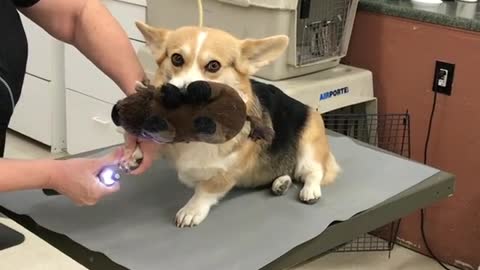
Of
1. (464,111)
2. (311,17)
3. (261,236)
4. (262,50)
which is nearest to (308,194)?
(261,236)

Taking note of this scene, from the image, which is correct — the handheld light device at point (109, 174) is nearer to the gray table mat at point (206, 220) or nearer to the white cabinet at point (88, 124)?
the gray table mat at point (206, 220)

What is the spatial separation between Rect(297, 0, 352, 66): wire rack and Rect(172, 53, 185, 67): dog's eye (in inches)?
39.4

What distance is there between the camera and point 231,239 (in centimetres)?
123

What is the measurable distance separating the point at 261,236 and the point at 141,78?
41cm

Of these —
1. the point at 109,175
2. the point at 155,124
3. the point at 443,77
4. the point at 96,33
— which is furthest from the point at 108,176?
the point at 443,77

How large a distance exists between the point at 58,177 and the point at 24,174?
0.19 ft

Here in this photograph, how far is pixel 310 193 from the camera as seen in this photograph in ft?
4.59

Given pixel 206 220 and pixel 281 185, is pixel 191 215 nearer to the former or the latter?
pixel 206 220

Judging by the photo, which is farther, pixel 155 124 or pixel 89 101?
pixel 89 101

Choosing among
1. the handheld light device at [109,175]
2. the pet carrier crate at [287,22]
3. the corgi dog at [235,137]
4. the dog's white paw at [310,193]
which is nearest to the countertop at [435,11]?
the pet carrier crate at [287,22]

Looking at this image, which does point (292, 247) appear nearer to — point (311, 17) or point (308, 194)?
point (308, 194)

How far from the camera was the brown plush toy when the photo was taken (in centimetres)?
113

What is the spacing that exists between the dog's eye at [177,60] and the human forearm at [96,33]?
140mm

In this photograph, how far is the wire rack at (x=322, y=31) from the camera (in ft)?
7.45
